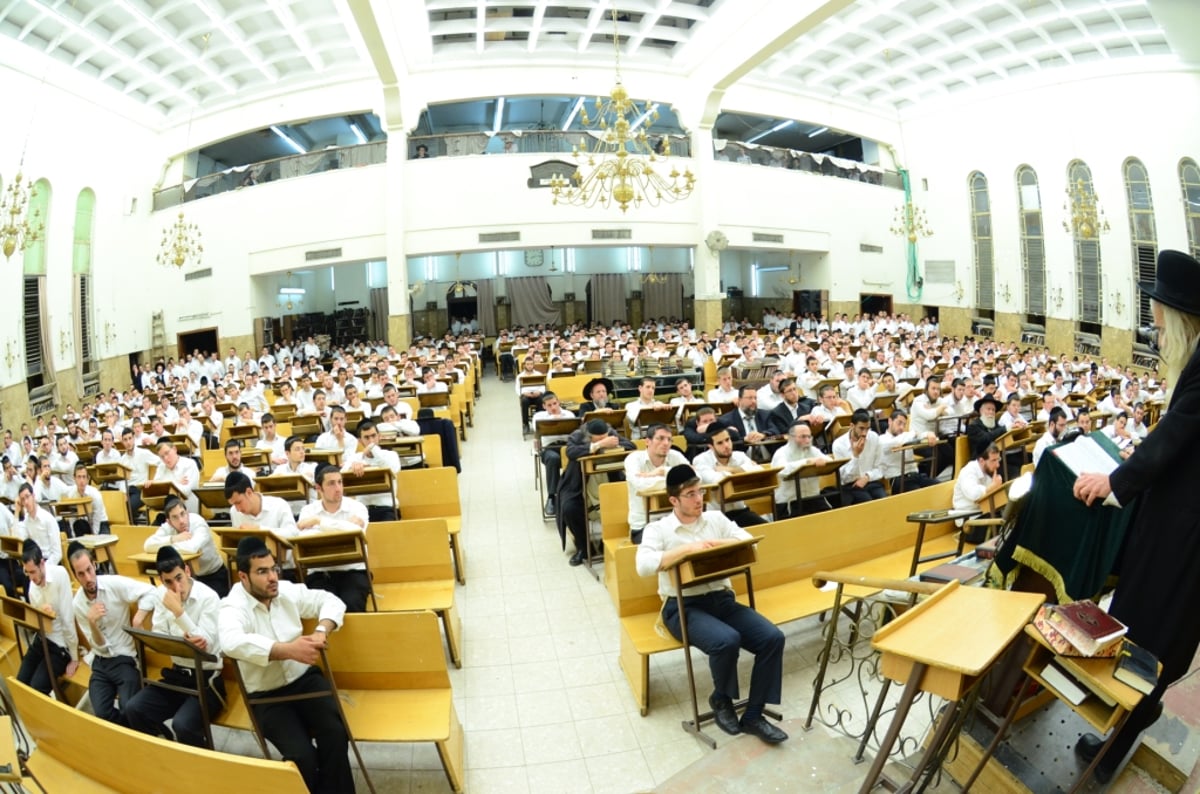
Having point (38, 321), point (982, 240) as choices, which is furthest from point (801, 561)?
point (982, 240)

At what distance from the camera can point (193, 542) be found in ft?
16.3

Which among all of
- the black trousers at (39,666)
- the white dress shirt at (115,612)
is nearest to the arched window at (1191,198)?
the white dress shirt at (115,612)

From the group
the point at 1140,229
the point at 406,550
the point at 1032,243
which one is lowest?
the point at 406,550

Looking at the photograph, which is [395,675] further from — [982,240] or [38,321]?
[982,240]

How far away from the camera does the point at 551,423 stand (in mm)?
7746

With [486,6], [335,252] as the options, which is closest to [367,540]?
[486,6]

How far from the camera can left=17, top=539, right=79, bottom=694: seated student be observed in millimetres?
4480

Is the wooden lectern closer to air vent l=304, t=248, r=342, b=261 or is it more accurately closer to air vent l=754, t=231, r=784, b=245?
air vent l=304, t=248, r=342, b=261

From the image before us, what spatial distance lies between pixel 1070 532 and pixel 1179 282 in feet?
2.97

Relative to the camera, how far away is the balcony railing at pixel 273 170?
19.6 m

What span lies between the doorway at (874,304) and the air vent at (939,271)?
58.0 inches

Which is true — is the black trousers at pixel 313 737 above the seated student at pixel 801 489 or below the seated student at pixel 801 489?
below

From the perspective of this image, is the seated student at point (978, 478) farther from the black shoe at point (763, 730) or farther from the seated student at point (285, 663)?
the seated student at point (285, 663)

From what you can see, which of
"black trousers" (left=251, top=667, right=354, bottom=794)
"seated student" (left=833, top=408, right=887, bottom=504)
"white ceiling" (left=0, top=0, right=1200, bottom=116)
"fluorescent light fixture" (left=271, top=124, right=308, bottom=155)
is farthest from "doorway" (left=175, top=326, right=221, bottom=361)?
"black trousers" (left=251, top=667, right=354, bottom=794)
